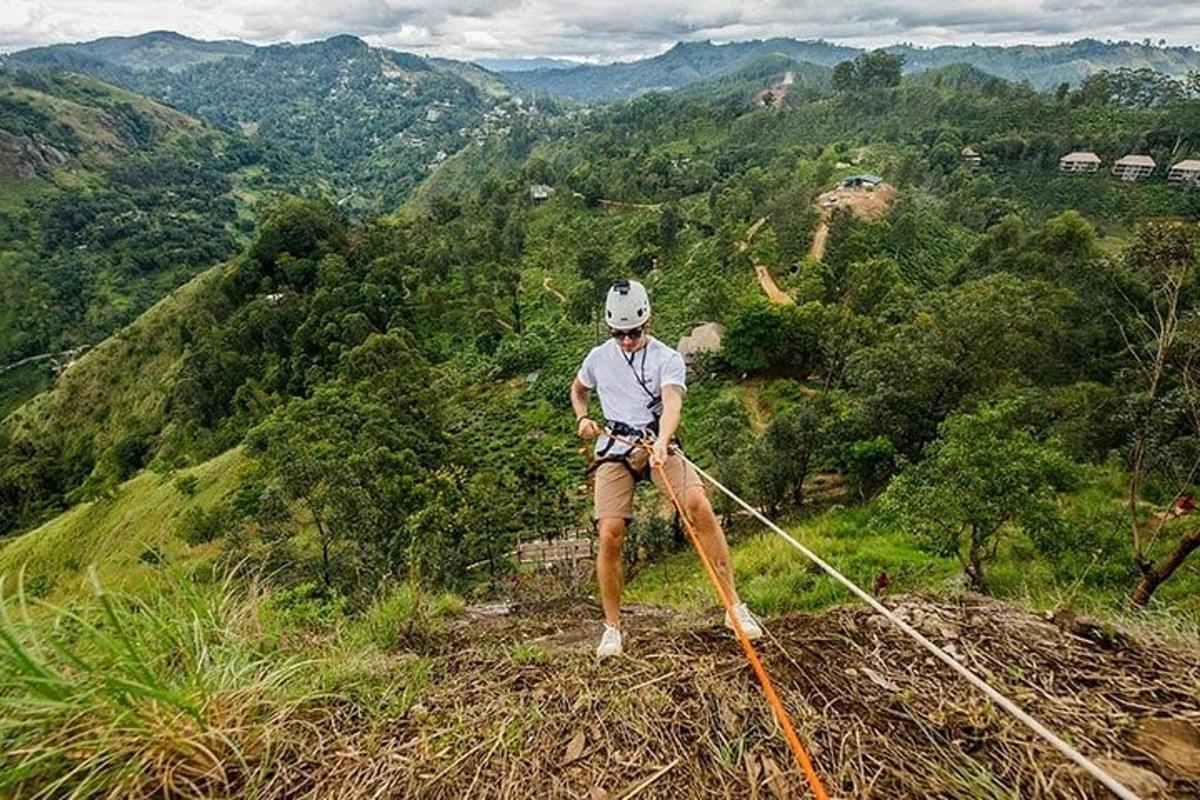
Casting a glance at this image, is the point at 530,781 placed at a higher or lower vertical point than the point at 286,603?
higher

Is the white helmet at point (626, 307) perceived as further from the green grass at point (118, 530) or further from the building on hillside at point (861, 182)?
the building on hillside at point (861, 182)

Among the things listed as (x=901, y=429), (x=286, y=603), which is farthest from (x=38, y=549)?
(x=901, y=429)

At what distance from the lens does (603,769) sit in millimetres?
2580

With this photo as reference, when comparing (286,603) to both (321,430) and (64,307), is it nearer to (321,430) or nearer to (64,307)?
(321,430)

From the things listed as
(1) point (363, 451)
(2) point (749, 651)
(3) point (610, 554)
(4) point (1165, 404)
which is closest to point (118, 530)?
(1) point (363, 451)

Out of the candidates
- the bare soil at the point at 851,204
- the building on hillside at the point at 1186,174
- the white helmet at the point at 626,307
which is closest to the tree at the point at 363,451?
the white helmet at the point at 626,307

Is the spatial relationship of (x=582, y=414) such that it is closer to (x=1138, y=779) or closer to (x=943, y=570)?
(x=1138, y=779)

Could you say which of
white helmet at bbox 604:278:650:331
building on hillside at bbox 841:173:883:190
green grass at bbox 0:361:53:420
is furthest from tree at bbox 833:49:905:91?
green grass at bbox 0:361:53:420

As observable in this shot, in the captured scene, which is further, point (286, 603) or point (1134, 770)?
point (286, 603)

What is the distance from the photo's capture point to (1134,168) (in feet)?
210

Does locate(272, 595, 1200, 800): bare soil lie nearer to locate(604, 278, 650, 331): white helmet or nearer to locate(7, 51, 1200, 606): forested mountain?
locate(604, 278, 650, 331): white helmet

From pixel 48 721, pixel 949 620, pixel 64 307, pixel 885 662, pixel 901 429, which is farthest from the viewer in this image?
pixel 64 307

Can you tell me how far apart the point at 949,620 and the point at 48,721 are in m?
4.10

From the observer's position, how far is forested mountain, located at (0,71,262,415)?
86.9m
